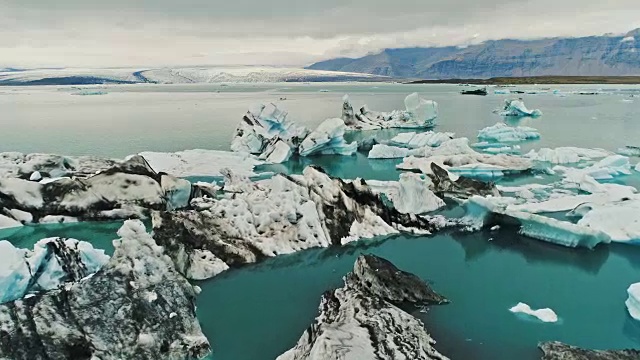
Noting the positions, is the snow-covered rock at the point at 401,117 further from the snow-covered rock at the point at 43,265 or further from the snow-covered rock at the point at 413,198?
the snow-covered rock at the point at 43,265

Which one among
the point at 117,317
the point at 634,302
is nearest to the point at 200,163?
the point at 117,317

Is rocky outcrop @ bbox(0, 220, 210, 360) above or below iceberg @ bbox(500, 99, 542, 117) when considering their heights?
above

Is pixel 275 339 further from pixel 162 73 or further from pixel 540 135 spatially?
pixel 162 73

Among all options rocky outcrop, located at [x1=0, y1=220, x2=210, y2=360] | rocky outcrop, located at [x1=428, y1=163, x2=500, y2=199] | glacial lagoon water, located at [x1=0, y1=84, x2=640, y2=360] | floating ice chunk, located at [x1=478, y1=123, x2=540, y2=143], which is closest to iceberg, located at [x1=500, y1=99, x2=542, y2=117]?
floating ice chunk, located at [x1=478, y1=123, x2=540, y2=143]

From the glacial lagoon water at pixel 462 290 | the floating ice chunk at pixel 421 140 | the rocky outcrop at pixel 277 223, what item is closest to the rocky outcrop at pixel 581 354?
the glacial lagoon water at pixel 462 290

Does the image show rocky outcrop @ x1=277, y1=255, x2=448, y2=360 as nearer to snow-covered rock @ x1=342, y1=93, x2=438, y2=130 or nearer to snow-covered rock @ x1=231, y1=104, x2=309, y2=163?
snow-covered rock @ x1=231, y1=104, x2=309, y2=163

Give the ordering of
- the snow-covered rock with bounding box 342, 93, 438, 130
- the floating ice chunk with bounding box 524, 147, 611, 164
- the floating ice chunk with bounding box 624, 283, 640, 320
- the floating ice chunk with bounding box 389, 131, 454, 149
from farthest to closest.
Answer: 1. the snow-covered rock with bounding box 342, 93, 438, 130
2. the floating ice chunk with bounding box 389, 131, 454, 149
3. the floating ice chunk with bounding box 524, 147, 611, 164
4. the floating ice chunk with bounding box 624, 283, 640, 320

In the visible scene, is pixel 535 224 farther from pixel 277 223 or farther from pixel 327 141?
pixel 327 141
